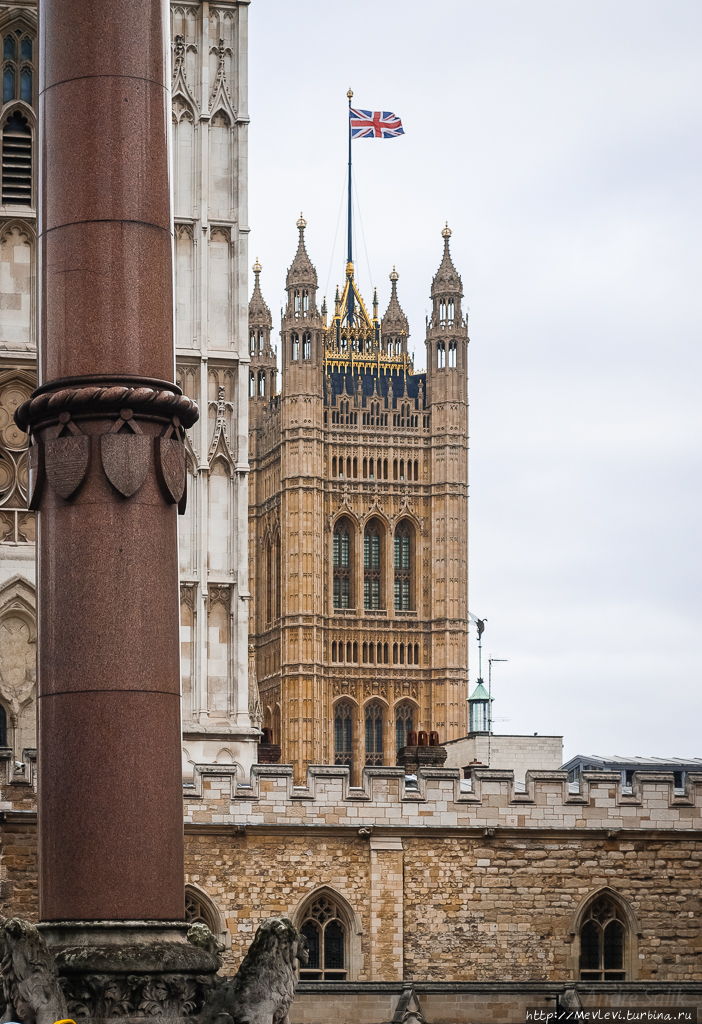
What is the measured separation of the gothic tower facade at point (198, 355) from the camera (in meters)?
31.7

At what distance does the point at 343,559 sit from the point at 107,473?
10286cm

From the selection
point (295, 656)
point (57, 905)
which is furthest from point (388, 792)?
point (295, 656)

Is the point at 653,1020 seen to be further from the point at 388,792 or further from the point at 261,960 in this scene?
the point at 261,960

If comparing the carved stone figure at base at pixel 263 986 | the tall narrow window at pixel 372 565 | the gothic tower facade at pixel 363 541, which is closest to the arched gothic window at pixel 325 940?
the carved stone figure at base at pixel 263 986

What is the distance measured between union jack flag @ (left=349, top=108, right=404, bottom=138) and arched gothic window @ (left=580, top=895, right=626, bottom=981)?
5969 cm

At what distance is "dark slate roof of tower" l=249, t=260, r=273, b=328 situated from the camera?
11425 centimetres

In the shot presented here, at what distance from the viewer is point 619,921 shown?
24.0 m

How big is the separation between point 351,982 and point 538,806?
3758 millimetres

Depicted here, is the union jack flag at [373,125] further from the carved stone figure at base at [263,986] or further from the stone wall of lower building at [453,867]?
the carved stone figure at base at [263,986]

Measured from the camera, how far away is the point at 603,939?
23.9 meters

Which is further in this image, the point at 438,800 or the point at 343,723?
the point at 343,723

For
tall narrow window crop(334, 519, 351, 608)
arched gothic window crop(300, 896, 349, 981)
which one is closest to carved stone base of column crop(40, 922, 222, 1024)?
arched gothic window crop(300, 896, 349, 981)

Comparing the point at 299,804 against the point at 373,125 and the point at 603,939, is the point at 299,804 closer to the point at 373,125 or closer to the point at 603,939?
the point at 603,939

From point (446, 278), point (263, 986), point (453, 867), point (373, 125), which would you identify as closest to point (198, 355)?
point (453, 867)
